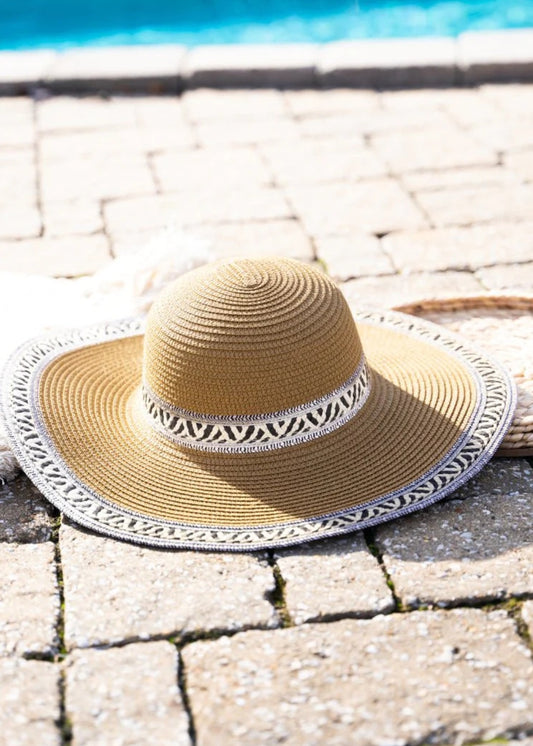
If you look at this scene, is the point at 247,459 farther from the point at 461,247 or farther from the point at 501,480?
the point at 461,247

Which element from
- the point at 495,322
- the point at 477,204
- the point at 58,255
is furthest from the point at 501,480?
the point at 58,255

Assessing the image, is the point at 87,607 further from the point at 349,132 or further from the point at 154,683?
the point at 349,132

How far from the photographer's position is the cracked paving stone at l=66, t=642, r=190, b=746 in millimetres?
1842

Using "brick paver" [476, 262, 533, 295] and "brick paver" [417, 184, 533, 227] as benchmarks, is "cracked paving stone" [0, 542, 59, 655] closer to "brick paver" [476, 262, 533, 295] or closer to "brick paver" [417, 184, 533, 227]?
"brick paver" [476, 262, 533, 295]

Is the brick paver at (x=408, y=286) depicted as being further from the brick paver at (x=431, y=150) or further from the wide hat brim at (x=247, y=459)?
the brick paver at (x=431, y=150)

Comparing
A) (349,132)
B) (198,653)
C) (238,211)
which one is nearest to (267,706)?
(198,653)

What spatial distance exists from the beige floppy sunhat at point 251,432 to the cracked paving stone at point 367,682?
0.89 ft

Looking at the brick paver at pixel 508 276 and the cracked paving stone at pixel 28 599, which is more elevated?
the cracked paving stone at pixel 28 599

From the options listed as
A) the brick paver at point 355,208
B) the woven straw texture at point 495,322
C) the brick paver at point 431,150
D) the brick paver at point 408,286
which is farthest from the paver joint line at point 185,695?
the brick paver at point 431,150

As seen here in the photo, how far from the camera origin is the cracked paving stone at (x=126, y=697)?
1842 mm

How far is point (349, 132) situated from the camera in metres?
5.01

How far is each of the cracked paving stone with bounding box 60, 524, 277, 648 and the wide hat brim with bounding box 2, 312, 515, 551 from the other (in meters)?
0.05

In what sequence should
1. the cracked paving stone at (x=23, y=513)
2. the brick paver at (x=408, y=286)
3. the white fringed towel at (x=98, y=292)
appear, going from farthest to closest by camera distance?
the brick paver at (x=408, y=286)
the white fringed towel at (x=98, y=292)
the cracked paving stone at (x=23, y=513)

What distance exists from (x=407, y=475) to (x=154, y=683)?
783 mm
